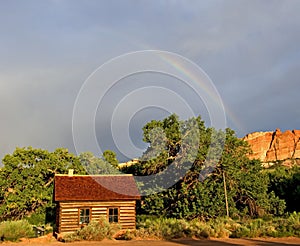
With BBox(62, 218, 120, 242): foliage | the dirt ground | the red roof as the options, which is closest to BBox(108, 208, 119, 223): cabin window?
the red roof

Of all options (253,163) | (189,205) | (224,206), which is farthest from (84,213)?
(253,163)

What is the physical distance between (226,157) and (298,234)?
34.9ft

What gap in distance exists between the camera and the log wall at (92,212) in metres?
22.5

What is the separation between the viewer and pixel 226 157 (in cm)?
2984

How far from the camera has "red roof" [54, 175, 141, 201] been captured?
905 inches

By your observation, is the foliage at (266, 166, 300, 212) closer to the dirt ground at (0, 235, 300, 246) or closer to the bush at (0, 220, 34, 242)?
the dirt ground at (0, 235, 300, 246)

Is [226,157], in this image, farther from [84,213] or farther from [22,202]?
[22,202]

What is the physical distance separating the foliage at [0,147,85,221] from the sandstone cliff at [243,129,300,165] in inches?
4539

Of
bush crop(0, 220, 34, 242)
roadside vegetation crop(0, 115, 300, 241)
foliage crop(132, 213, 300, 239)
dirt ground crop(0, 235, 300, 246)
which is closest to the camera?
dirt ground crop(0, 235, 300, 246)

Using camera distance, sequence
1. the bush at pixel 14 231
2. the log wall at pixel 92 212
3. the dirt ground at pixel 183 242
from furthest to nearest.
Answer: the log wall at pixel 92 212, the bush at pixel 14 231, the dirt ground at pixel 183 242

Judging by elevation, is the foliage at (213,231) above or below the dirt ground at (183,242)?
above

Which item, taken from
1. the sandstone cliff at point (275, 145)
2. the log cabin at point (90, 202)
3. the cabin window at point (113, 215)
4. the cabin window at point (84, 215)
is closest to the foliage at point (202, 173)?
the log cabin at point (90, 202)

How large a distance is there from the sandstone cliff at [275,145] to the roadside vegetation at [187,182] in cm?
11178

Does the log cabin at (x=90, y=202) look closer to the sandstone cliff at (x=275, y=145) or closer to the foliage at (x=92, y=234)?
the foliage at (x=92, y=234)
